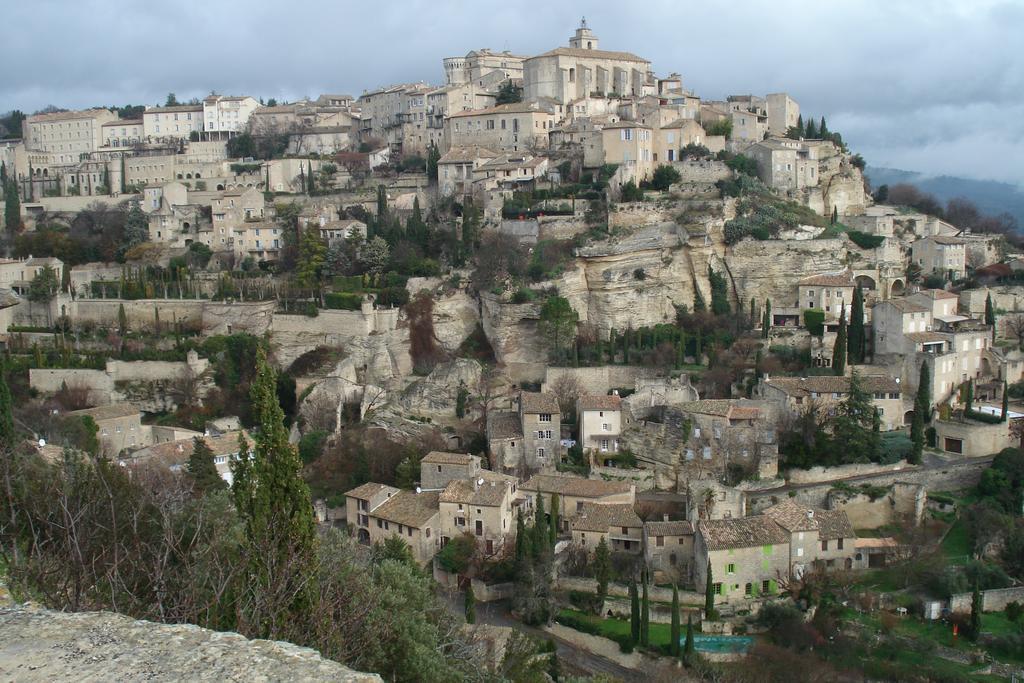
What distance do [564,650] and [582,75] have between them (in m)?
37.6

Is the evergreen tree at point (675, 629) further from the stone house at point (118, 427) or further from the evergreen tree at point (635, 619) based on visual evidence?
the stone house at point (118, 427)

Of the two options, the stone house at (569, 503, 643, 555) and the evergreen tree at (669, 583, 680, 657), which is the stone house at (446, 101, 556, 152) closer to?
the stone house at (569, 503, 643, 555)

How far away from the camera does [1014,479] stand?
93.3ft

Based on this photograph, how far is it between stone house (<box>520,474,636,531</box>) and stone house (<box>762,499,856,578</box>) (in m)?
4.44

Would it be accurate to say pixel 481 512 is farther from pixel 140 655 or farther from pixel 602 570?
pixel 140 655

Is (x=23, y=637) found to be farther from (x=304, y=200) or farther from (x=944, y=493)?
(x=304, y=200)

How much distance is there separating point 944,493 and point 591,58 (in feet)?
112

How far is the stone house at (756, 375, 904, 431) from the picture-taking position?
1228 inches

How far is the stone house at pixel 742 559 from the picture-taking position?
25922 millimetres

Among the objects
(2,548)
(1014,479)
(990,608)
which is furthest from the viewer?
(1014,479)

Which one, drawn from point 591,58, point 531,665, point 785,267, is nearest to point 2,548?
point 531,665

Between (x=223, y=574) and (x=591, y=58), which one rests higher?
(x=591, y=58)

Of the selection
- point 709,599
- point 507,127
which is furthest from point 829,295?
point 507,127

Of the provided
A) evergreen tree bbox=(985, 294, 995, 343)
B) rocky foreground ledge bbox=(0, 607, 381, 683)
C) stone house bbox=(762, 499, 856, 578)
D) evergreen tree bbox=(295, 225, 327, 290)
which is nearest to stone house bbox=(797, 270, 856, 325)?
evergreen tree bbox=(985, 294, 995, 343)
